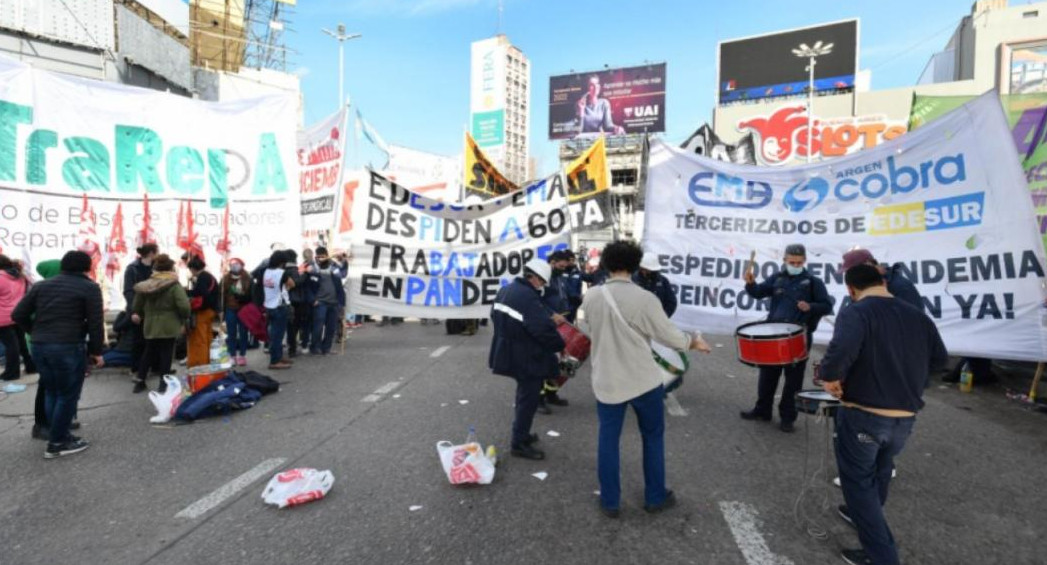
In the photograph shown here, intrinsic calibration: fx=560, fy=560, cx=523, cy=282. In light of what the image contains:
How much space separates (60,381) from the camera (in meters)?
4.88

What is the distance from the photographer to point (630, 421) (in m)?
5.62

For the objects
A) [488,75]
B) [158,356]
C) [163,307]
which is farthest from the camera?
[488,75]

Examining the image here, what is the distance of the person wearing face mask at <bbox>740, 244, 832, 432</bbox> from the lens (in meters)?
5.26

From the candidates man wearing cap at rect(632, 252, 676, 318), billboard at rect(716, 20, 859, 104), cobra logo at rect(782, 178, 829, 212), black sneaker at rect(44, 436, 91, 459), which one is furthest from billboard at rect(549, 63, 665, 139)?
black sneaker at rect(44, 436, 91, 459)

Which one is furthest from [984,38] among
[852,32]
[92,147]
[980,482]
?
[92,147]

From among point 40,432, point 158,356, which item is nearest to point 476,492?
point 40,432

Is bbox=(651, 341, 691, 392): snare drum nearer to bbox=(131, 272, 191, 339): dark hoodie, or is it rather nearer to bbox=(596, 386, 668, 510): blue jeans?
bbox=(596, 386, 668, 510): blue jeans

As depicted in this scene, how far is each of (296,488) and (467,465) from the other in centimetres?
115

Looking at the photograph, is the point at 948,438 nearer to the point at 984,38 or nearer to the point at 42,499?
the point at 42,499

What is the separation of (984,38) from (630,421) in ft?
161

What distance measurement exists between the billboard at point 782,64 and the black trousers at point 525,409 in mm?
47458

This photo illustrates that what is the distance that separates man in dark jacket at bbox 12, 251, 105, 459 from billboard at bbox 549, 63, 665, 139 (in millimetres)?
50758

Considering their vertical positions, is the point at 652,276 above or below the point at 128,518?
above

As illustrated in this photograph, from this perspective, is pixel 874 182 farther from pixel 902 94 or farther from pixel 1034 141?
pixel 902 94
